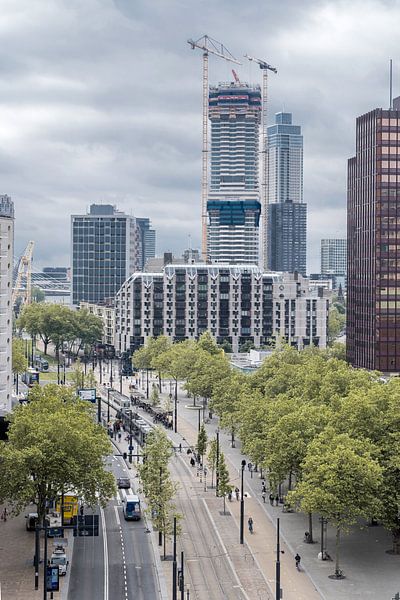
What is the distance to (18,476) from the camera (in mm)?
95750

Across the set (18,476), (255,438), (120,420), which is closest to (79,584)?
(18,476)

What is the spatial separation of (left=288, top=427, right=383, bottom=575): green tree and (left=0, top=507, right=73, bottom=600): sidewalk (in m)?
24.8

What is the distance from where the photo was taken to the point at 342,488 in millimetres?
93062

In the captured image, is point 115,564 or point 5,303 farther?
point 5,303

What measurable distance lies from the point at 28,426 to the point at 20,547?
41.1 ft

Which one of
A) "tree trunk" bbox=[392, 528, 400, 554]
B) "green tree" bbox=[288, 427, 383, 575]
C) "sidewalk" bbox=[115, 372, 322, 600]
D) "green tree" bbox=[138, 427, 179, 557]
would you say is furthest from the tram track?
"tree trunk" bbox=[392, 528, 400, 554]

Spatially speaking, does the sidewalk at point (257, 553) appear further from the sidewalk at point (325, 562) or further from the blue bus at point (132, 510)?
the blue bus at point (132, 510)

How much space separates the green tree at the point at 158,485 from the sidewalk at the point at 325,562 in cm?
971

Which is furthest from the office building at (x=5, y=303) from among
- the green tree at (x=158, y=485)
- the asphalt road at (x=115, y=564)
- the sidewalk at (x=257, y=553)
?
the sidewalk at (x=257, y=553)

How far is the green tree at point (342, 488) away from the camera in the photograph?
92.7m

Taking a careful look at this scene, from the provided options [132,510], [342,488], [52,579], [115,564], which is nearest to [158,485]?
[115,564]

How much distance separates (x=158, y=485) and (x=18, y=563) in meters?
16.6

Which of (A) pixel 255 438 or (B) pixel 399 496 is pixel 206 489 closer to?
(A) pixel 255 438

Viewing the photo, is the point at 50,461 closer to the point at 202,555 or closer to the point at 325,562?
the point at 202,555
